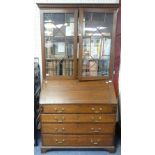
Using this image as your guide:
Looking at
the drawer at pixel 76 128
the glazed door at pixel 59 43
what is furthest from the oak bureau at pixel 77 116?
the glazed door at pixel 59 43

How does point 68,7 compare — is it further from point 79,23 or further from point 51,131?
point 51,131

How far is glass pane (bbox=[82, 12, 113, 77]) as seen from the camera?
251 centimetres

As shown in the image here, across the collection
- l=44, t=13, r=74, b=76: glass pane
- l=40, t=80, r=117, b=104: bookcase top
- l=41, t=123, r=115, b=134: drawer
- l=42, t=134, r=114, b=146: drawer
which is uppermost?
l=44, t=13, r=74, b=76: glass pane

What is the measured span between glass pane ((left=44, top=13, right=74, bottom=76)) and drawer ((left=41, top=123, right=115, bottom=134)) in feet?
2.01

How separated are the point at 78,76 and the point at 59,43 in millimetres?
454

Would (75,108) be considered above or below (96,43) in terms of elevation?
below

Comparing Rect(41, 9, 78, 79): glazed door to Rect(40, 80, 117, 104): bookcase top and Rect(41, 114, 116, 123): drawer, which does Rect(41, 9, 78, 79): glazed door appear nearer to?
Rect(40, 80, 117, 104): bookcase top

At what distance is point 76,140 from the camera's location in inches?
98.0

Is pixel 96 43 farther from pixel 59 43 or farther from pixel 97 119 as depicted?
pixel 97 119

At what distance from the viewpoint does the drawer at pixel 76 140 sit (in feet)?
8.14

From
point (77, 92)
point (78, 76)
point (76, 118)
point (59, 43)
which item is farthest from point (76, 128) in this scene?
point (59, 43)

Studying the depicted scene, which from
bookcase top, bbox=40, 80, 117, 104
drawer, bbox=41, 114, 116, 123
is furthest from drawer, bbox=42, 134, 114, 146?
bookcase top, bbox=40, 80, 117, 104
